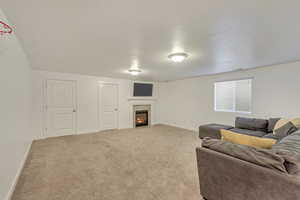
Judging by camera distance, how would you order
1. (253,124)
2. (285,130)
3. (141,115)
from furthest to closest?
1. (141,115)
2. (253,124)
3. (285,130)

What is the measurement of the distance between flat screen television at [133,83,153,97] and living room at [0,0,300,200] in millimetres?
2729

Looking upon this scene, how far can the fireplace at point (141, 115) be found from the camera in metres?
6.50

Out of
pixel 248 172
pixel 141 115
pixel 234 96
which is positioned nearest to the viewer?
pixel 248 172

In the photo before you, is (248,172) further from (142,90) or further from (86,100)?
(142,90)

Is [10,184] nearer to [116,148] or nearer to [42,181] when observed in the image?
[42,181]

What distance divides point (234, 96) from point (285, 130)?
6.40ft

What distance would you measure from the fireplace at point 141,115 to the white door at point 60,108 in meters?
2.63

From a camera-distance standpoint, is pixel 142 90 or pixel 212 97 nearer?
pixel 212 97

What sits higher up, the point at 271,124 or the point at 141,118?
the point at 271,124

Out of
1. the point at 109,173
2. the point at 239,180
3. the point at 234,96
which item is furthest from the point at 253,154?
the point at 234,96

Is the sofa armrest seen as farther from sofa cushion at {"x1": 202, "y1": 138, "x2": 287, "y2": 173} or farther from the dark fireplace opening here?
the dark fireplace opening

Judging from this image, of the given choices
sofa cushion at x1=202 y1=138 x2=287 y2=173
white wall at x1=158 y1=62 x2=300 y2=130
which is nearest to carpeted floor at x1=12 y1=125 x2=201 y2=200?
sofa cushion at x1=202 y1=138 x2=287 y2=173

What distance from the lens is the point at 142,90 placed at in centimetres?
663

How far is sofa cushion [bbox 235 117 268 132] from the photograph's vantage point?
3.54 metres
